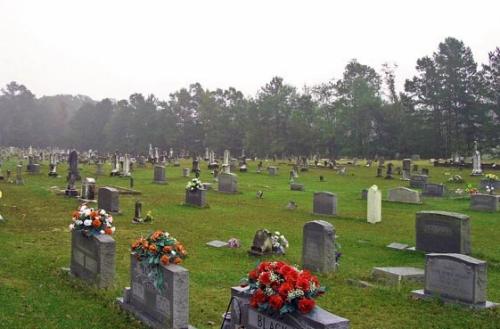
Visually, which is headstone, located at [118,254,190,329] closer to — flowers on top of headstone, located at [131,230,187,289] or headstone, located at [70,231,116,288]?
flowers on top of headstone, located at [131,230,187,289]

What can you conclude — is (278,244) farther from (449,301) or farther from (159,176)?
(159,176)

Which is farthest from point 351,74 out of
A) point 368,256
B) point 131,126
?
point 368,256

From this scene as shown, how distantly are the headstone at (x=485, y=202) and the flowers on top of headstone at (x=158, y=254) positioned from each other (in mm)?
20150

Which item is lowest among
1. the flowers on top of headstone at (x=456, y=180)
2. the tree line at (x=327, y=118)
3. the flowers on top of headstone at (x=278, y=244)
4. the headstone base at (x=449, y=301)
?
the headstone base at (x=449, y=301)

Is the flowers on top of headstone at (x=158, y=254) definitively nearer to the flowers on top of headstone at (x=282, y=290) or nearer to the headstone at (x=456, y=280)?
the flowers on top of headstone at (x=282, y=290)

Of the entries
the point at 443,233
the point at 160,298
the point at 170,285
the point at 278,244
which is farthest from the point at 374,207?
the point at 170,285

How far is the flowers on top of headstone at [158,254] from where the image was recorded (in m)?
8.35

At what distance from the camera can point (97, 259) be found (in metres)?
10.6

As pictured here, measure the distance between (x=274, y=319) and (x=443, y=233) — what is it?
10.9m

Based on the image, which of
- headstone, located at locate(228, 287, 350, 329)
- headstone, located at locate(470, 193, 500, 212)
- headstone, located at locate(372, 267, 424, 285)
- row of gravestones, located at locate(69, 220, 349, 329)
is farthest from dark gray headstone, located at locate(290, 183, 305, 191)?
headstone, located at locate(228, 287, 350, 329)

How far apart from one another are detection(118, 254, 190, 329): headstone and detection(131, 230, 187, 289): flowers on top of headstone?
9 centimetres

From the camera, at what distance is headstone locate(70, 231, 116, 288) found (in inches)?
417

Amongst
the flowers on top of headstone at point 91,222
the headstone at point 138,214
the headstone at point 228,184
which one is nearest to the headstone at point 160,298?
the flowers on top of headstone at point 91,222

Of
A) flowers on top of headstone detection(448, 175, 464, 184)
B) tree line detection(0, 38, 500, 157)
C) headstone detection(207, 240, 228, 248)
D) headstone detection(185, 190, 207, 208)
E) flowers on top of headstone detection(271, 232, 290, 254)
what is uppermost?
tree line detection(0, 38, 500, 157)
